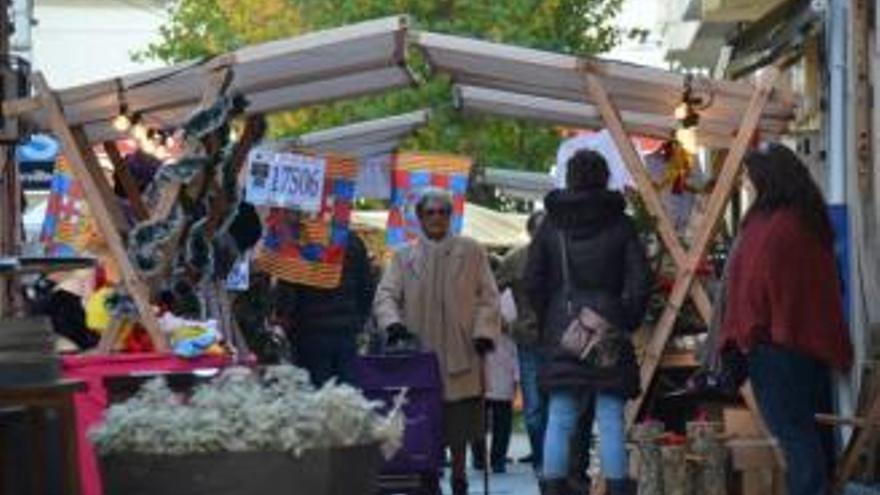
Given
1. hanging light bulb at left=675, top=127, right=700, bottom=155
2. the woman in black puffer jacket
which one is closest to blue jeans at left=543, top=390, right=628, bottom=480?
the woman in black puffer jacket

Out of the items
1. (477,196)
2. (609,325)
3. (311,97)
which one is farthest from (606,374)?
(477,196)

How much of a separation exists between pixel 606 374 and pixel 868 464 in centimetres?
138

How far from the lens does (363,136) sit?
1778 cm

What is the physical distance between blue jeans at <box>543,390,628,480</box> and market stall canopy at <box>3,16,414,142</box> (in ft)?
7.95

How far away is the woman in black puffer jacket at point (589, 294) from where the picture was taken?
10719 mm

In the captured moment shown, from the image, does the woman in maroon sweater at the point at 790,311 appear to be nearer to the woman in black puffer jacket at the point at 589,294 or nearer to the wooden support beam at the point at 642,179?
the woman in black puffer jacket at the point at 589,294

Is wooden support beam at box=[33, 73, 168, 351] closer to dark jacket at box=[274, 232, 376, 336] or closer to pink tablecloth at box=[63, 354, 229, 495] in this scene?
dark jacket at box=[274, 232, 376, 336]

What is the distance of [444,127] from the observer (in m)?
30.0

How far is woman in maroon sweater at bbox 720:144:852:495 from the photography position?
9758 mm

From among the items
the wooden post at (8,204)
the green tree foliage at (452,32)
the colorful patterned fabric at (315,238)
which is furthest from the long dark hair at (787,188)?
the green tree foliage at (452,32)

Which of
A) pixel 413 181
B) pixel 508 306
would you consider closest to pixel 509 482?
pixel 508 306

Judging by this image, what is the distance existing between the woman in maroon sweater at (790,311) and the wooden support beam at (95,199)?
356 cm

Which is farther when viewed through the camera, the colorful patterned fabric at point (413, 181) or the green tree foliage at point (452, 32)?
the green tree foliage at point (452, 32)

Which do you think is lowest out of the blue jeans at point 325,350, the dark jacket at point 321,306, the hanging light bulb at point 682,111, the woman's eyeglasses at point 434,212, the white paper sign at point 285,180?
the blue jeans at point 325,350
